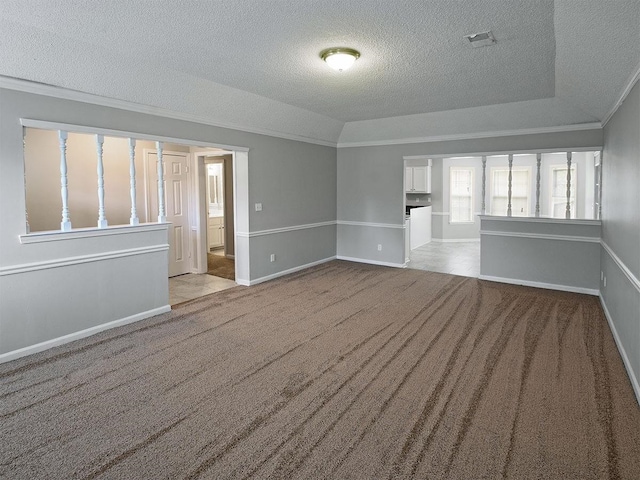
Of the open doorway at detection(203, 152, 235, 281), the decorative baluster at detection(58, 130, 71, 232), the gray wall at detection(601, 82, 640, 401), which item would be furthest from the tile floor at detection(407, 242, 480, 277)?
the decorative baluster at detection(58, 130, 71, 232)

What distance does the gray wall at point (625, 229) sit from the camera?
279 centimetres

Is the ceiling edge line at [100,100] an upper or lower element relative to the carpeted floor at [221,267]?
upper

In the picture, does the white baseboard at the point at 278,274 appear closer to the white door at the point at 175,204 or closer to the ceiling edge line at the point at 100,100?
the white door at the point at 175,204

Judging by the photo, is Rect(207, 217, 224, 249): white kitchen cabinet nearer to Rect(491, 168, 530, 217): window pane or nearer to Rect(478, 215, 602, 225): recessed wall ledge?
Rect(478, 215, 602, 225): recessed wall ledge

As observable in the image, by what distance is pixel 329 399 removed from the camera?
8.75ft

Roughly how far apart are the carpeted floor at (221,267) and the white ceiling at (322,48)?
8.33 ft

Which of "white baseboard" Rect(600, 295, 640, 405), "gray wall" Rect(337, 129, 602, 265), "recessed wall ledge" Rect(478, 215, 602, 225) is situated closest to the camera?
"white baseboard" Rect(600, 295, 640, 405)

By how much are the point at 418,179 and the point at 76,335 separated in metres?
8.42

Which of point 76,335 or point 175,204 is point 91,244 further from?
point 175,204

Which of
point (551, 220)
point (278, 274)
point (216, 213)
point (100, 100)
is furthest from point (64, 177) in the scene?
point (551, 220)

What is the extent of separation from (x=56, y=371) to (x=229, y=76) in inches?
124

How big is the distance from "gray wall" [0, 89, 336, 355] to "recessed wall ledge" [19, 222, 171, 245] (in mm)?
45

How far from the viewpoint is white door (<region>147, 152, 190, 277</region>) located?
19.6 ft

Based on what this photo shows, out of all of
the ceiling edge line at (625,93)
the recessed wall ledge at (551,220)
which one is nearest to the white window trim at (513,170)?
the recessed wall ledge at (551,220)
